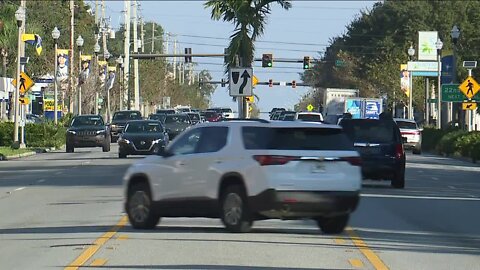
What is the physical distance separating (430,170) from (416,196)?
1273 centimetres

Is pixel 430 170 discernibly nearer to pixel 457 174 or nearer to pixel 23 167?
pixel 457 174

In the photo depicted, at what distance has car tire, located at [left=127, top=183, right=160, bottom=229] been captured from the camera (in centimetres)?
1795

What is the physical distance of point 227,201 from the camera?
16797 millimetres

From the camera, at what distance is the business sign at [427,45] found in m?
82.6

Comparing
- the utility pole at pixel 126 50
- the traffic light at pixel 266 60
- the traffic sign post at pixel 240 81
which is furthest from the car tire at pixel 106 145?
the utility pole at pixel 126 50

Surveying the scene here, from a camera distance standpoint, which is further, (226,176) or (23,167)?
(23,167)

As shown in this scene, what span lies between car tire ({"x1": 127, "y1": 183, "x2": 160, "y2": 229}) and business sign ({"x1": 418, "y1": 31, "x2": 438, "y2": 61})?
218ft

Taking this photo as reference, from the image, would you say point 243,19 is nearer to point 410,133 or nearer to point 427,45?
point 410,133

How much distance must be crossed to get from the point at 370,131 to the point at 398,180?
5.00 ft

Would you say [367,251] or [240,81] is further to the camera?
[240,81]

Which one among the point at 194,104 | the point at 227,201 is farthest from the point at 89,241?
the point at 194,104

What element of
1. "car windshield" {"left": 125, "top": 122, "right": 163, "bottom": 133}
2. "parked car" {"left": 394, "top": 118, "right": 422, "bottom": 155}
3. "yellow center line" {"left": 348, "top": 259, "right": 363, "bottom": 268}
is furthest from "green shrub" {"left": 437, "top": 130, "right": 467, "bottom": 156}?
"yellow center line" {"left": 348, "top": 259, "right": 363, "bottom": 268}

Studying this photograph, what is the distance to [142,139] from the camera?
4162 centimetres

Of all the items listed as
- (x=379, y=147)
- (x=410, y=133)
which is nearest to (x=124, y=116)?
(x=410, y=133)
